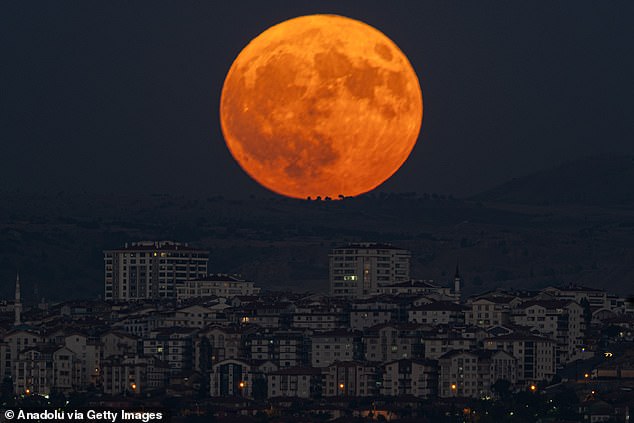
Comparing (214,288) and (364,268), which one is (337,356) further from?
(364,268)

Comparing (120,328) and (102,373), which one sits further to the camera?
(120,328)

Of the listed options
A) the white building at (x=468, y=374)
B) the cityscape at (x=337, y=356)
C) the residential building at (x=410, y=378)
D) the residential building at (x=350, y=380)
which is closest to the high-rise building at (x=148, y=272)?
the cityscape at (x=337, y=356)

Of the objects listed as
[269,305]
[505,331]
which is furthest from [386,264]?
→ [505,331]

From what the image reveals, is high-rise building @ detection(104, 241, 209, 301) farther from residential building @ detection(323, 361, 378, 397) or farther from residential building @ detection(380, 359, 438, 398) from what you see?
residential building @ detection(380, 359, 438, 398)

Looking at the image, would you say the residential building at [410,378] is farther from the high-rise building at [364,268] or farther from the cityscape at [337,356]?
the high-rise building at [364,268]

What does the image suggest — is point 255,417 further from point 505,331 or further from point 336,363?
point 505,331

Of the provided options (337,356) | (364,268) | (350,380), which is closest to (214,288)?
(364,268)
